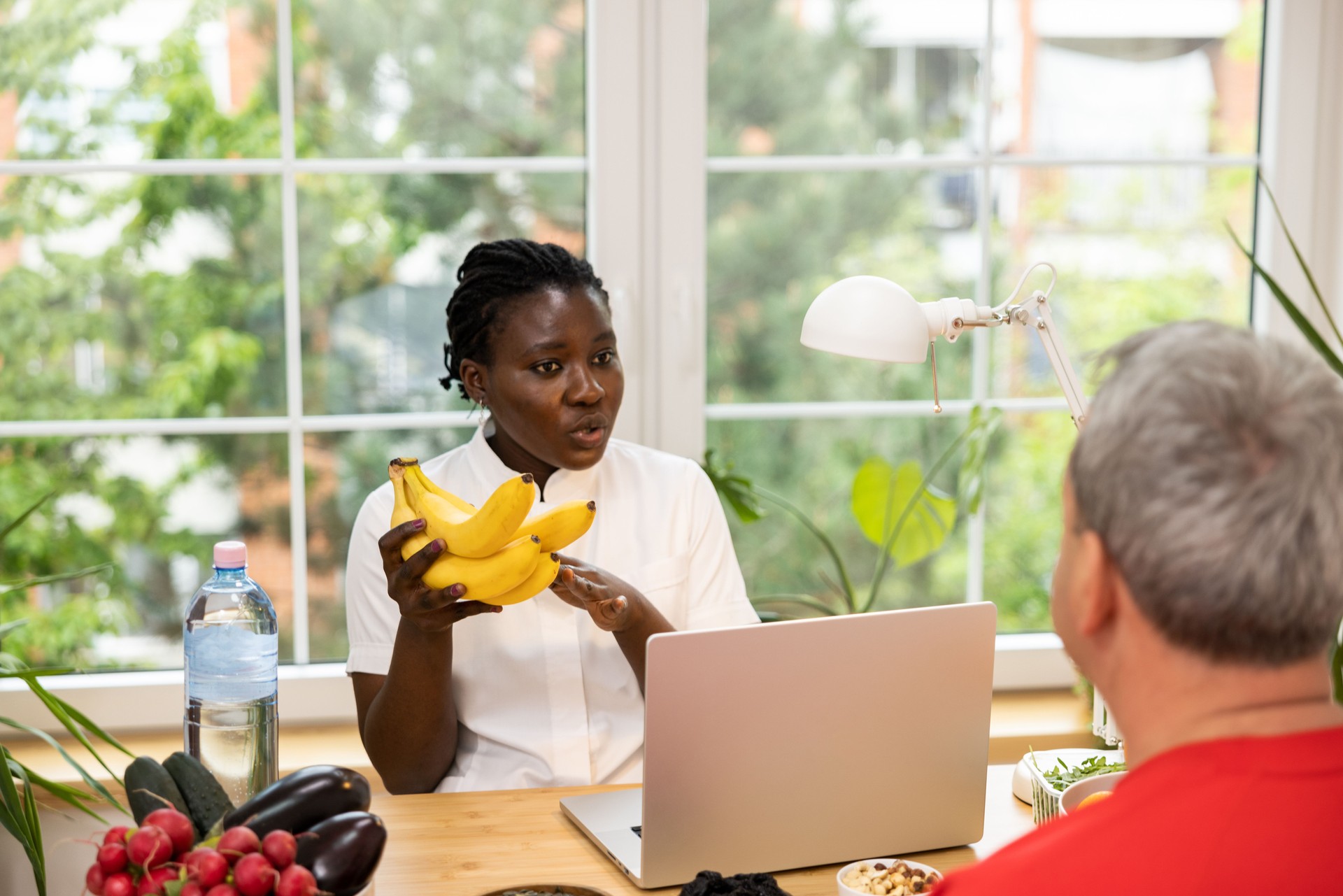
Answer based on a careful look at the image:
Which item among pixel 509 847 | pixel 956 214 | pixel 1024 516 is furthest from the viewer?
pixel 1024 516

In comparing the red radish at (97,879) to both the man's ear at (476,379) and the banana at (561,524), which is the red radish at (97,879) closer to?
the banana at (561,524)

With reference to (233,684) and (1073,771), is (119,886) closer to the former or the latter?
(233,684)

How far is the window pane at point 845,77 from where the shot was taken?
8.02ft

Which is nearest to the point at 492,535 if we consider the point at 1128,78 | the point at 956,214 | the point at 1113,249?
the point at 956,214

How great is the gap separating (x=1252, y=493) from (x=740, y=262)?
1.80 metres

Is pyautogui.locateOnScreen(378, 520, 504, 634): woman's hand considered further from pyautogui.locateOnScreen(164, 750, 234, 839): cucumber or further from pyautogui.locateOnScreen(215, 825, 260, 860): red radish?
pyautogui.locateOnScreen(215, 825, 260, 860): red radish

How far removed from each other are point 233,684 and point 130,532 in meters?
0.81

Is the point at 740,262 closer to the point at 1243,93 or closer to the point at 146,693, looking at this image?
the point at 1243,93

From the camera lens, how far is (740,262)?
2.50m

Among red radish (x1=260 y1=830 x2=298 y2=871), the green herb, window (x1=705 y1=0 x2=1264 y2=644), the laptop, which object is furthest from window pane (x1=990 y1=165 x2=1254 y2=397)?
red radish (x1=260 y1=830 x2=298 y2=871)

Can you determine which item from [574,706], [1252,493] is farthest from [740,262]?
[1252,493]

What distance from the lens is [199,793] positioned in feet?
3.72

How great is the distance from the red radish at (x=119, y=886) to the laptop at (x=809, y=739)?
1.55ft

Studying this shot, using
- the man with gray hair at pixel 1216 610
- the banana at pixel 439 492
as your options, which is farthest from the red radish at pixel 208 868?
the banana at pixel 439 492
